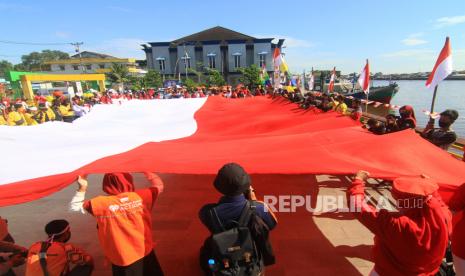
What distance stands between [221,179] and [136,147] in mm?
1710

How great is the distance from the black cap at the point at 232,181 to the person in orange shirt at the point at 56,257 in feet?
4.68

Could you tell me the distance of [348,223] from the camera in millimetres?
4184

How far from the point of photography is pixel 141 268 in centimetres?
235

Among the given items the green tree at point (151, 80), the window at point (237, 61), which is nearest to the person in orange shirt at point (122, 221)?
the green tree at point (151, 80)

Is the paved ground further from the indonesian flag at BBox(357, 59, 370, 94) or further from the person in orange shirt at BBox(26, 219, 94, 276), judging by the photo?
the indonesian flag at BBox(357, 59, 370, 94)

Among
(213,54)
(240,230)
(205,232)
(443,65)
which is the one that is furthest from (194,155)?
(213,54)

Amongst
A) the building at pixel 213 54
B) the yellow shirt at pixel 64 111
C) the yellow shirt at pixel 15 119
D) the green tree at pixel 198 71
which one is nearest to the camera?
the yellow shirt at pixel 15 119

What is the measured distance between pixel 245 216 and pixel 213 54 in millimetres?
44501

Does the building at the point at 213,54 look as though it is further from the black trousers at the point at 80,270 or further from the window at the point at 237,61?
the black trousers at the point at 80,270

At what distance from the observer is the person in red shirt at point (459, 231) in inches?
82.6

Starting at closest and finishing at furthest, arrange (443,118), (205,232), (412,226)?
(412,226), (443,118), (205,232)

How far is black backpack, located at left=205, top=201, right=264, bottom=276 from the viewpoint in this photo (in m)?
1.84

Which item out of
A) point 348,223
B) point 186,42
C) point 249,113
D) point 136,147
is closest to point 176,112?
point 249,113

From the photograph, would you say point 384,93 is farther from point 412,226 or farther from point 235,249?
point 235,249
